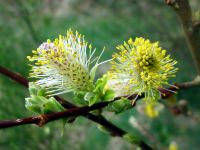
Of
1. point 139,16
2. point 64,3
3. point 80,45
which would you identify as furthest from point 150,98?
point 64,3

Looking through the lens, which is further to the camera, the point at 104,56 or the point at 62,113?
the point at 104,56

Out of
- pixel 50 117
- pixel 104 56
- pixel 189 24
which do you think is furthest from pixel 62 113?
pixel 104 56

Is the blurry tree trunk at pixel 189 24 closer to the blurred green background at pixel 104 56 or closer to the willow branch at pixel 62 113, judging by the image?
the willow branch at pixel 62 113

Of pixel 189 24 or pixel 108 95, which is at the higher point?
pixel 189 24

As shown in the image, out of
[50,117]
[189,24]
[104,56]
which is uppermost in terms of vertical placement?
[104,56]

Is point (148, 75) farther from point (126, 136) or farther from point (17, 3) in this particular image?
point (17, 3)

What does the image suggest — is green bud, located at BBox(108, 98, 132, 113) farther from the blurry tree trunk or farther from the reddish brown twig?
the blurry tree trunk

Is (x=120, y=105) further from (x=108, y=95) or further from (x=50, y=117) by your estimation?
(x=50, y=117)

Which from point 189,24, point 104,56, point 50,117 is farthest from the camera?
point 104,56

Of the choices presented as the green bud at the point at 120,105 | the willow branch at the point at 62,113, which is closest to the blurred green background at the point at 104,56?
the willow branch at the point at 62,113
